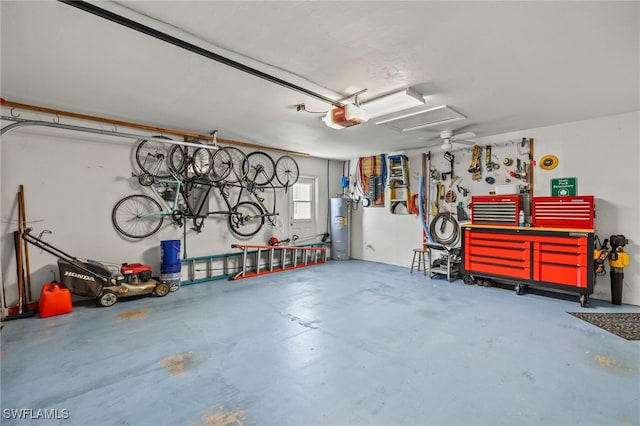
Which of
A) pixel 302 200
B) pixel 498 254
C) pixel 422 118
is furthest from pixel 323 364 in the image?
pixel 302 200

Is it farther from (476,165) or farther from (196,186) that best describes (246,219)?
(476,165)

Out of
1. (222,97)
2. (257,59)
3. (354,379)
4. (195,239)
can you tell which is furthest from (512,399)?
(195,239)

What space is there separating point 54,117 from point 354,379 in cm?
502

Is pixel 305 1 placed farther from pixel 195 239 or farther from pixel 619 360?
pixel 195 239

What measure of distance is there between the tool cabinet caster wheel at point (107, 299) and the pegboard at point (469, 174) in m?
5.70

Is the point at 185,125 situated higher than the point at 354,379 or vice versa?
the point at 185,125

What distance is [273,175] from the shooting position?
623cm

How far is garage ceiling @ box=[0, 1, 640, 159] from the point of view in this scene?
1.84 meters

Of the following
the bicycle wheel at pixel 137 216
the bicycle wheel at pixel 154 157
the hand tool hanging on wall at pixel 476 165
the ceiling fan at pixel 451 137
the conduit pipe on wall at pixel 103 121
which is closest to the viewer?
the conduit pipe on wall at pixel 103 121

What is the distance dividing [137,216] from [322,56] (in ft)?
12.9

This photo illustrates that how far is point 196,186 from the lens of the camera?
5215mm

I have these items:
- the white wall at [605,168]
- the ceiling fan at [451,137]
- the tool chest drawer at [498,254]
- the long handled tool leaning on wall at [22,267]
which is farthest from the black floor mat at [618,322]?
the long handled tool leaning on wall at [22,267]

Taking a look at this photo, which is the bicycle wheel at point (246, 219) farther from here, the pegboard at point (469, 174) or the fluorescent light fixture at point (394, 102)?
the pegboard at point (469, 174)

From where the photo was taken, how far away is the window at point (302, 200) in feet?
23.1
